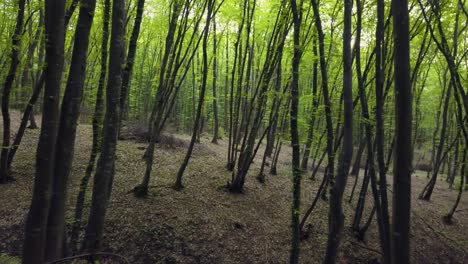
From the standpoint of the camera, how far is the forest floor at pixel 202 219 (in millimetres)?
7367

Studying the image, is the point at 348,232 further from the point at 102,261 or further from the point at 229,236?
the point at 102,261

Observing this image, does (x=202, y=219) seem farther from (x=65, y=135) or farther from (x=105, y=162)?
(x=65, y=135)

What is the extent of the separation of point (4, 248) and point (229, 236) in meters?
5.13

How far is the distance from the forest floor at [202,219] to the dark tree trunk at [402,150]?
4.22m

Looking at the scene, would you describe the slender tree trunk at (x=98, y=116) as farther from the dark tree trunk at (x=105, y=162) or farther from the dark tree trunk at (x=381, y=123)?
the dark tree trunk at (x=381, y=123)

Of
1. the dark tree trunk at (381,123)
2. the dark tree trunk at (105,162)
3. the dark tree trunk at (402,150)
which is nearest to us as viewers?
the dark tree trunk at (402,150)

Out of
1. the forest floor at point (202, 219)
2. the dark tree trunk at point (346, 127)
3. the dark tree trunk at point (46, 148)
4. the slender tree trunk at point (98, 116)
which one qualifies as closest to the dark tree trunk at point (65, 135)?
the dark tree trunk at point (46, 148)

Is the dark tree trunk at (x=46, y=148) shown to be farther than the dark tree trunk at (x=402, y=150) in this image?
Yes

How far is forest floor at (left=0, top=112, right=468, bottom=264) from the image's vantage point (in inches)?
290

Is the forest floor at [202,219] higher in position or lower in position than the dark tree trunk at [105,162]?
lower

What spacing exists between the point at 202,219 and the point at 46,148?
6381mm

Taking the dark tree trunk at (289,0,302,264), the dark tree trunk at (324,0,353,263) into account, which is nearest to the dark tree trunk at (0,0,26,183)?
the dark tree trunk at (289,0,302,264)

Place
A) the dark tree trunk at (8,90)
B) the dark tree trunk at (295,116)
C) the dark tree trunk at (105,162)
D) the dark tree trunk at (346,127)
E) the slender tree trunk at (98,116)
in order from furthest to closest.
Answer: the dark tree trunk at (8,90), the slender tree trunk at (98,116), the dark tree trunk at (295,116), the dark tree trunk at (346,127), the dark tree trunk at (105,162)

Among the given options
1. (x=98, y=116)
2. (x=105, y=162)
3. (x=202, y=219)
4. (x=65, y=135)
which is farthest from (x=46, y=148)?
(x=202, y=219)
